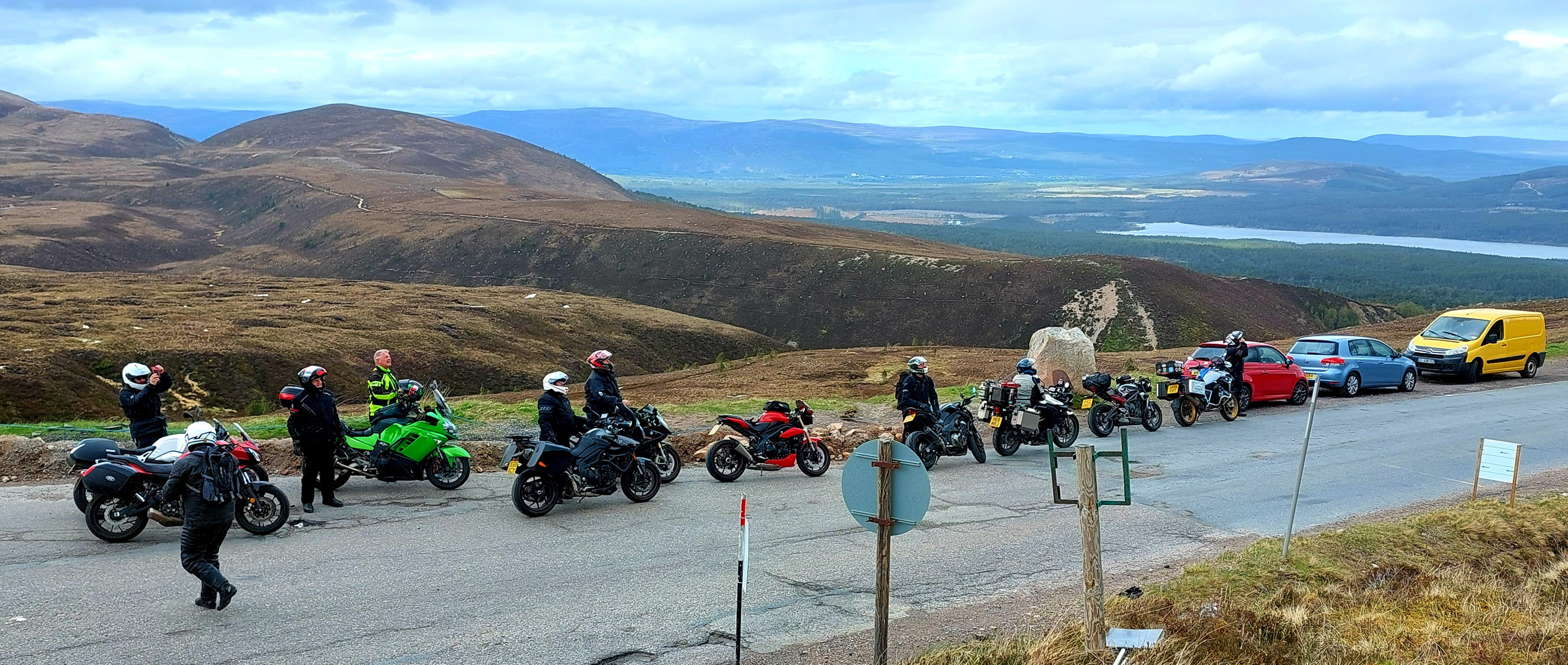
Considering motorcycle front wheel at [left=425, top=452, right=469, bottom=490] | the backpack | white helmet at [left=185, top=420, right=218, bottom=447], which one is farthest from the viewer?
motorcycle front wheel at [left=425, top=452, right=469, bottom=490]

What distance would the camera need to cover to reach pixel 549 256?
285 feet

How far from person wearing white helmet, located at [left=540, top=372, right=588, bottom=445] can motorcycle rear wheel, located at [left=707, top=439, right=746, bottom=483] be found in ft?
6.82

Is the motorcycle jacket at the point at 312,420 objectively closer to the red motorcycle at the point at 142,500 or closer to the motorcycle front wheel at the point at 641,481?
the red motorcycle at the point at 142,500

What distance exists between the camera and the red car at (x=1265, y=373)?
22.1 meters

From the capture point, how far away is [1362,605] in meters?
9.88

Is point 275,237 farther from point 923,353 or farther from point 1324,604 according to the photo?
point 1324,604

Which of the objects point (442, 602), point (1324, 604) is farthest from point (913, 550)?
point (442, 602)

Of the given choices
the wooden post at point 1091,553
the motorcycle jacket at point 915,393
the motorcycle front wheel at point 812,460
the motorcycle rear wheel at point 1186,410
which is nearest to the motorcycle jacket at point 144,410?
the motorcycle front wheel at point 812,460

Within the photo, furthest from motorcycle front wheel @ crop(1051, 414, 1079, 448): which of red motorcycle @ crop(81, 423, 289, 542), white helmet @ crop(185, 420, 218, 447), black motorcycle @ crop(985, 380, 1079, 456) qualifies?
white helmet @ crop(185, 420, 218, 447)

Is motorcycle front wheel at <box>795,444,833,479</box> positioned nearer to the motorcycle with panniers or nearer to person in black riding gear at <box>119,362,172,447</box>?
the motorcycle with panniers

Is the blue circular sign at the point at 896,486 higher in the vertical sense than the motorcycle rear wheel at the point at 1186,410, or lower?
higher

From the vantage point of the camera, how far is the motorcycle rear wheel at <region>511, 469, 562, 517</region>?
1233 centimetres

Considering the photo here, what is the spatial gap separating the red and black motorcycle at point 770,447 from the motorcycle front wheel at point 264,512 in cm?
526

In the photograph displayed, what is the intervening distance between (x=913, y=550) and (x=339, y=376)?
28.5m
